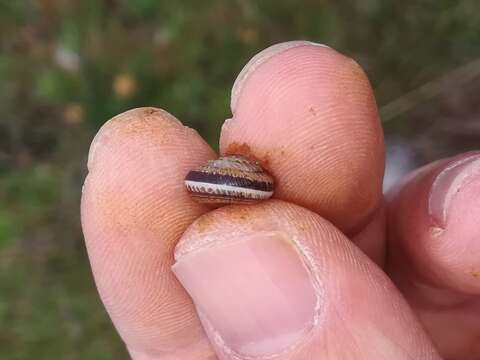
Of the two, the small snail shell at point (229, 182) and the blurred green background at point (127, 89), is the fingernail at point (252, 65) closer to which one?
the small snail shell at point (229, 182)

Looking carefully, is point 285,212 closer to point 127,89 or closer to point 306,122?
point 306,122

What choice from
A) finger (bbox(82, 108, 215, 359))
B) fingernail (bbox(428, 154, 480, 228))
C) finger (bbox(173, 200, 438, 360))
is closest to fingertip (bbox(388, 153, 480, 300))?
fingernail (bbox(428, 154, 480, 228))

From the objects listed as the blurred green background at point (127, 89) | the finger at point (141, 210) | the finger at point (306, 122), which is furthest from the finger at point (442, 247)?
the blurred green background at point (127, 89)

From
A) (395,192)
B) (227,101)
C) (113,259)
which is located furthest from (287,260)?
(227,101)

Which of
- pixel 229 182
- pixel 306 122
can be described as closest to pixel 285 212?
pixel 229 182

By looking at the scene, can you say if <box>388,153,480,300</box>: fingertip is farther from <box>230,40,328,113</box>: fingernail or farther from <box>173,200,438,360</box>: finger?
<box>230,40,328,113</box>: fingernail
